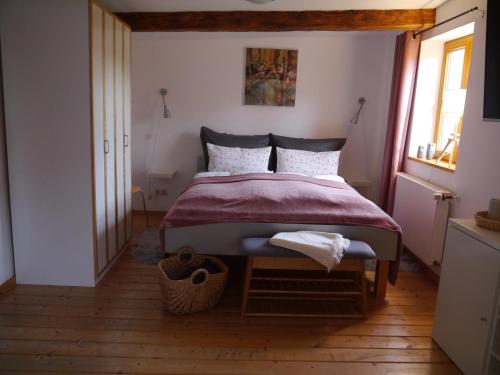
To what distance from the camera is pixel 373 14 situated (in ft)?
11.3

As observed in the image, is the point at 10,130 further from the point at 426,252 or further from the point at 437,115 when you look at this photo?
the point at 437,115

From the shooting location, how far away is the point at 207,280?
93.6 inches

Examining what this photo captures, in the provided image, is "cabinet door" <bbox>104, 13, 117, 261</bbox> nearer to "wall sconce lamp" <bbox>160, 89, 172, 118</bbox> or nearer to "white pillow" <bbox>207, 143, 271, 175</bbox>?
"white pillow" <bbox>207, 143, 271, 175</bbox>

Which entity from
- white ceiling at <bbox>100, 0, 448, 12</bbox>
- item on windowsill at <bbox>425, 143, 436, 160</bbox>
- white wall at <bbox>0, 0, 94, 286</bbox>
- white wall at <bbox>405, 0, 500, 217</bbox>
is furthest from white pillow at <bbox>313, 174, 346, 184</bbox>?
white wall at <bbox>0, 0, 94, 286</bbox>

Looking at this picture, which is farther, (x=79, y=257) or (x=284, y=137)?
(x=284, y=137)

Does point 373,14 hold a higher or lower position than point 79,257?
higher

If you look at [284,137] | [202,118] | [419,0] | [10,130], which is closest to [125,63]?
[10,130]

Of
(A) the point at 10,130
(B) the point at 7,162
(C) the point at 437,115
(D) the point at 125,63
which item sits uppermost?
(D) the point at 125,63

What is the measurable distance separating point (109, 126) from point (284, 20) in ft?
6.10

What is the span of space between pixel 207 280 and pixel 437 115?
8.83ft

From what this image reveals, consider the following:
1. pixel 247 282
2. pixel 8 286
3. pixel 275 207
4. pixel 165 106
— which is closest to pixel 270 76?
pixel 165 106

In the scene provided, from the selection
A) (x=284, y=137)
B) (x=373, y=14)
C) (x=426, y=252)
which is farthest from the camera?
(x=284, y=137)

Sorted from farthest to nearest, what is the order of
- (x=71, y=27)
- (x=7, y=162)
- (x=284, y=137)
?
(x=284, y=137) → (x=7, y=162) → (x=71, y=27)

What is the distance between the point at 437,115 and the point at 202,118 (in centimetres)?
241
